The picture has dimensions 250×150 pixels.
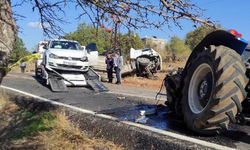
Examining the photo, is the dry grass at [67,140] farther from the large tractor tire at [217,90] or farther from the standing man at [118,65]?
the standing man at [118,65]

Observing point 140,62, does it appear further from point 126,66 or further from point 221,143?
point 221,143

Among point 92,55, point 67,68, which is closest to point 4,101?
point 67,68

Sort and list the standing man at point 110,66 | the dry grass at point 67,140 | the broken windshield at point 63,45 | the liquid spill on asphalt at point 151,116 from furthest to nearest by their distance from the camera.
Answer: the standing man at point 110,66, the broken windshield at point 63,45, the liquid spill on asphalt at point 151,116, the dry grass at point 67,140

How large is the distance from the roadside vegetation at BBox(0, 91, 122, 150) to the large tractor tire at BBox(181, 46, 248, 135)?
A: 1.30 m

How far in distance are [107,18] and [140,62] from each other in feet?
49.3

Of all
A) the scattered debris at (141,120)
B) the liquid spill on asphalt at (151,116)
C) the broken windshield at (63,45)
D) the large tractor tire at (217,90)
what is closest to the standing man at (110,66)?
the broken windshield at (63,45)

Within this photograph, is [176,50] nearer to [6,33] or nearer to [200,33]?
[200,33]

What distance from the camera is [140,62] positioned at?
712 inches

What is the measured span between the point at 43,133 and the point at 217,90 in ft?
11.1

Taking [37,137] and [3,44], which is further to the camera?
[37,137]

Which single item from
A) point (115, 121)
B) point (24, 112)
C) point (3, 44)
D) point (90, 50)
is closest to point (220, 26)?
point (3, 44)

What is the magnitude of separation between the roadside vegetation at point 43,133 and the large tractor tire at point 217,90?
1301 millimetres

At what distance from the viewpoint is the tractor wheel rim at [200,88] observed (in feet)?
12.5

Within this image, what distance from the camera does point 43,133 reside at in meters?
5.17
